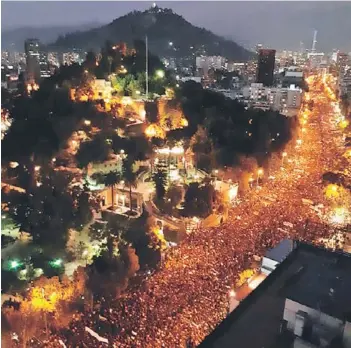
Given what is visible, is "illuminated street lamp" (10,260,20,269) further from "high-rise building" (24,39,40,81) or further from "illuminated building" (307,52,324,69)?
"illuminated building" (307,52,324,69)

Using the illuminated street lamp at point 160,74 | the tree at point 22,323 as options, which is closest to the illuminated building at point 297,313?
the tree at point 22,323

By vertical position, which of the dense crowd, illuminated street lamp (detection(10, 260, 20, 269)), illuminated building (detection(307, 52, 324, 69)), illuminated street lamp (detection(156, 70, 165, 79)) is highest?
illuminated street lamp (detection(156, 70, 165, 79))

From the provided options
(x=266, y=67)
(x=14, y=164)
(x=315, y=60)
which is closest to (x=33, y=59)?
(x=14, y=164)

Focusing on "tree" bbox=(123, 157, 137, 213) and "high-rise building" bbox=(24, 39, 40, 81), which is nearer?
"tree" bbox=(123, 157, 137, 213)

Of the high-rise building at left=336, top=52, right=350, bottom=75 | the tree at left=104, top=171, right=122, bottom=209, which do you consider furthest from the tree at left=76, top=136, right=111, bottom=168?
the high-rise building at left=336, top=52, right=350, bottom=75

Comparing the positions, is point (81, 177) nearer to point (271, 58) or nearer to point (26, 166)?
point (26, 166)

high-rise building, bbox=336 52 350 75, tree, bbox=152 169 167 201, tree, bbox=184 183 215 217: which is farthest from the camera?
high-rise building, bbox=336 52 350 75
